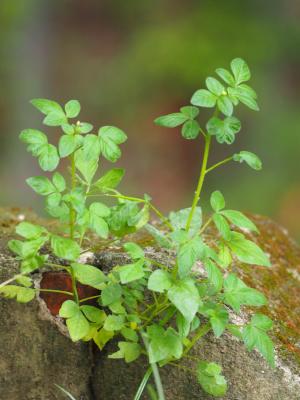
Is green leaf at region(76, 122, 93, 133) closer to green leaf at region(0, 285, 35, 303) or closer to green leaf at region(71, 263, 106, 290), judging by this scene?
green leaf at region(71, 263, 106, 290)

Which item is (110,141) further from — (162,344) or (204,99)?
(162,344)

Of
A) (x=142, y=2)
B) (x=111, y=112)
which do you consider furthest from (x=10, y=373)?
(x=142, y=2)

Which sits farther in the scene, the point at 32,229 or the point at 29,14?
the point at 29,14

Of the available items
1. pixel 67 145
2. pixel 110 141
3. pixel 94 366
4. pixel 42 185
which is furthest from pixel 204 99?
pixel 94 366

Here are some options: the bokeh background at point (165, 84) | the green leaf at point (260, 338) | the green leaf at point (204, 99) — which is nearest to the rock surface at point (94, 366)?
the green leaf at point (260, 338)

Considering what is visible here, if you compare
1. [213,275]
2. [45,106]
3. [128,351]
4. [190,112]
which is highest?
[190,112]

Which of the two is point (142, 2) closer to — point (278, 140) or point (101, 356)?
point (278, 140)
